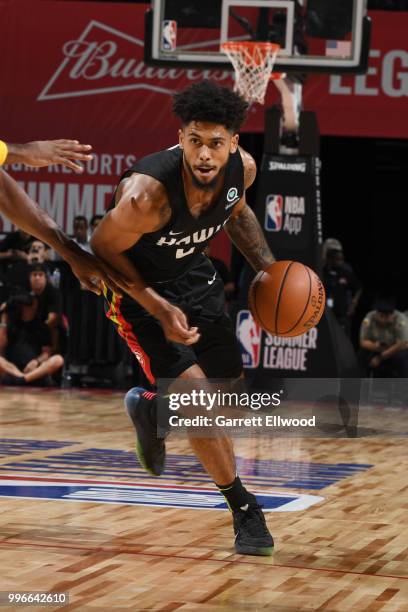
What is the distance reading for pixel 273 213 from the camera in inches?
371

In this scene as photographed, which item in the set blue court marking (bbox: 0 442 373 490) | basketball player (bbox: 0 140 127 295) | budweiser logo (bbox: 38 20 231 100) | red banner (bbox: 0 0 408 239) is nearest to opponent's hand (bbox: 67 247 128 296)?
basketball player (bbox: 0 140 127 295)

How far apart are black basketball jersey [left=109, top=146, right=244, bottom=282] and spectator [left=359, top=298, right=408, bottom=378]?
6.57 meters

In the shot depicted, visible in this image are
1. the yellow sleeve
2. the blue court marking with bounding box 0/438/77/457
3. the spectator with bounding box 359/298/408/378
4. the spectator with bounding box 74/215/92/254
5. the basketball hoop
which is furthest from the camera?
the spectator with bounding box 74/215/92/254

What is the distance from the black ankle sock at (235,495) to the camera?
4.02 m

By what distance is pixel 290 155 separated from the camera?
9.42m

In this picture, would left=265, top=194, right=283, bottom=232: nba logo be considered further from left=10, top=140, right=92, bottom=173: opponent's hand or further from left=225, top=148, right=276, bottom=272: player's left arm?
left=10, top=140, right=92, bottom=173: opponent's hand

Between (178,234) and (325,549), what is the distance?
1.27 m

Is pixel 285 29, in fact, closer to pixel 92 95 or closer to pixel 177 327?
pixel 92 95

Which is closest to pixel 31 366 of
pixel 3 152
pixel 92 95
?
pixel 92 95

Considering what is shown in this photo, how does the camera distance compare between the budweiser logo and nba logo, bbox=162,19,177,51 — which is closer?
nba logo, bbox=162,19,177,51

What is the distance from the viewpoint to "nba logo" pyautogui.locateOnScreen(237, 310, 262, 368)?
9391 mm

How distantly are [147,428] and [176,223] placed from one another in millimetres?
904

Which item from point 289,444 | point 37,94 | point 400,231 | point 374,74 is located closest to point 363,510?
point 289,444

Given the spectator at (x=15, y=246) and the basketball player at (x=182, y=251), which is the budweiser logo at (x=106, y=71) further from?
the basketball player at (x=182, y=251)
